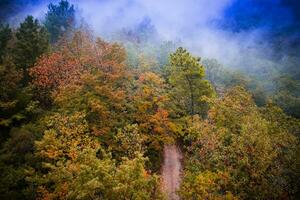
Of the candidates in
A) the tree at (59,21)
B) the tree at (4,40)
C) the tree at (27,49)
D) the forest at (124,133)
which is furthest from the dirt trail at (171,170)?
the tree at (59,21)

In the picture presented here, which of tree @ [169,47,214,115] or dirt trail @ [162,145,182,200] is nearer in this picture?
dirt trail @ [162,145,182,200]

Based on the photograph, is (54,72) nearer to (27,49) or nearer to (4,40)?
(27,49)

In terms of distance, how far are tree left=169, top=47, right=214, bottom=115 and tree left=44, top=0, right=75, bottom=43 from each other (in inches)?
1402

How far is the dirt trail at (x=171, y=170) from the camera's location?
37.6 metres

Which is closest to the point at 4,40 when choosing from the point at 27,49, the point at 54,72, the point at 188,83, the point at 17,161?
the point at 27,49

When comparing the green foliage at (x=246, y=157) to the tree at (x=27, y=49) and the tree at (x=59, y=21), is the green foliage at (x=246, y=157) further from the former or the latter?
the tree at (x=59, y=21)

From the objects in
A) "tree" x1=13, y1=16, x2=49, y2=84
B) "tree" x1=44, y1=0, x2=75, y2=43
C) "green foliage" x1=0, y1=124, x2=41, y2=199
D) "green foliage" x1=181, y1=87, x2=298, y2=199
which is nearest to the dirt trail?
"green foliage" x1=181, y1=87, x2=298, y2=199

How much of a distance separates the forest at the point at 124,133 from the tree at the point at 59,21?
1556cm

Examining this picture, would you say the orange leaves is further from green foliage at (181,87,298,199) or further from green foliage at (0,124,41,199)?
green foliage at (181,87,298,199)

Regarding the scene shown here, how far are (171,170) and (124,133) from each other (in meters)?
12.1

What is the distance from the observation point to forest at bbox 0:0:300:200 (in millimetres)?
25531

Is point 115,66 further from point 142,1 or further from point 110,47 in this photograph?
point 142,1

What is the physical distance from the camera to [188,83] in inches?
1671

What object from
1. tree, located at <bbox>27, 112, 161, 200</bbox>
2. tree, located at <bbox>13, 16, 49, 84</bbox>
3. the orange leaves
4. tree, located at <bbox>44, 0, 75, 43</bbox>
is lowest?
tree, located at <bbox>27, 112, 161, 200</bbox>
